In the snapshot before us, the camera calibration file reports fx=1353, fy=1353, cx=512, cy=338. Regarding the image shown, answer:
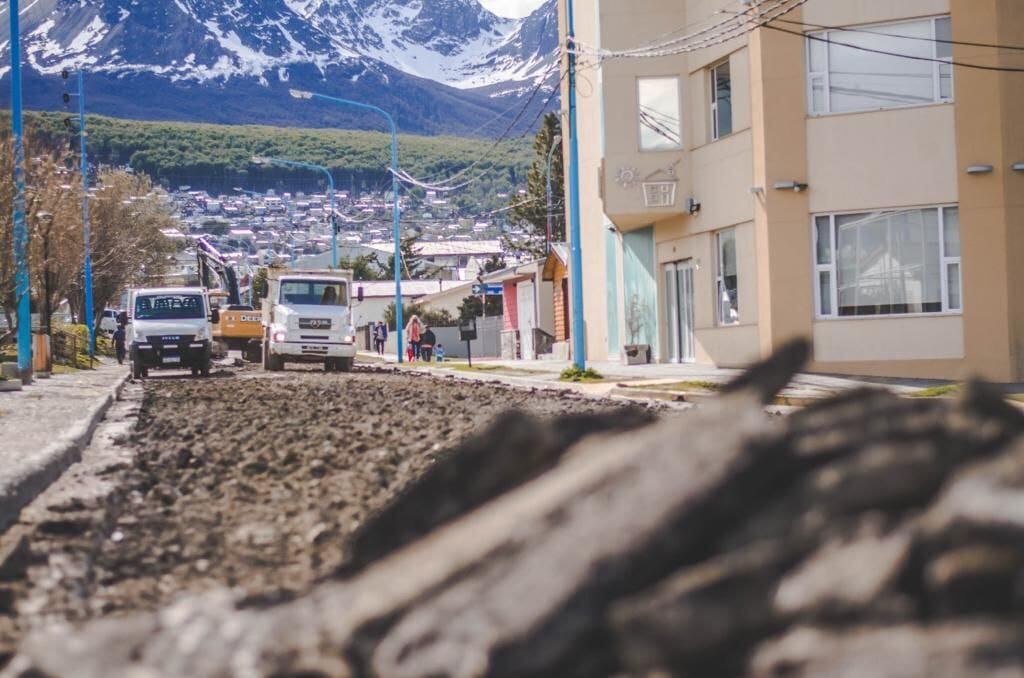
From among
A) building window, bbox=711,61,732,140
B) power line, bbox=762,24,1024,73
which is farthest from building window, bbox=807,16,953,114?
building window, bbox=711,61,732,140

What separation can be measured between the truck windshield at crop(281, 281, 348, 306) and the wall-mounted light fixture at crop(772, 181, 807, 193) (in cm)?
1501

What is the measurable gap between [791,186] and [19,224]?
15.1 meters

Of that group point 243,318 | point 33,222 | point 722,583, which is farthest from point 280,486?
point 243,318

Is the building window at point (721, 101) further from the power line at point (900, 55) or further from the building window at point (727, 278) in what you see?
the power line at point (900, 55)

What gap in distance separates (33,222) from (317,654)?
2722 centimetres

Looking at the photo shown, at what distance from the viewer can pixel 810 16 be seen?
26.6 m

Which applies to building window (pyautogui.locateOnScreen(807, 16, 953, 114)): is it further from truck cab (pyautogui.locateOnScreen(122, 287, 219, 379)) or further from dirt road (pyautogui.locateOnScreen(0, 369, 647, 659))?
truck cab (pyautogui.locateOnScreen(122, 287, 219, 379))

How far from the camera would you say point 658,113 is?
32.5 metres

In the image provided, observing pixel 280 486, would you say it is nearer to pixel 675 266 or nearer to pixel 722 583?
pixel 722 583

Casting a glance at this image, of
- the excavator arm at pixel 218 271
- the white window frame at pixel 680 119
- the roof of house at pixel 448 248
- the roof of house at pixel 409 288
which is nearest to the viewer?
the white window frame at pixel 680 119

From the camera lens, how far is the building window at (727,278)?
1182 inches

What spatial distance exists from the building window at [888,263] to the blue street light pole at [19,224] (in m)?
15.7

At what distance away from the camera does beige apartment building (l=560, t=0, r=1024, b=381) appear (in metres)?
25.2

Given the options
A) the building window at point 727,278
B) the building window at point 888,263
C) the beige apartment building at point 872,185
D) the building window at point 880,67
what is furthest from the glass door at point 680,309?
the building window at point 880,67
